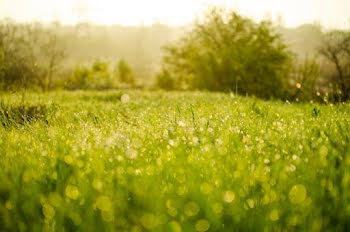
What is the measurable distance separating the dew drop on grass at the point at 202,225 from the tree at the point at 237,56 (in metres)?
16.6

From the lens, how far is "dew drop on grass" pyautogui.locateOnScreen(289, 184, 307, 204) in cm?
180

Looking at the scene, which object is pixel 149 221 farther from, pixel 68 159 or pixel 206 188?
pixel 68 159

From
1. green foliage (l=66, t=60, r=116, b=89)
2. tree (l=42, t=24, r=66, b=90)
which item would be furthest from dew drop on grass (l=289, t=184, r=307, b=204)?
green foliage (l=66, t=60, r=116, b=89)

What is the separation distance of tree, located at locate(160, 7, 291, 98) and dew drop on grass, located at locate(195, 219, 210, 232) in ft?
54.5

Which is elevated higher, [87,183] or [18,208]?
[87,183]

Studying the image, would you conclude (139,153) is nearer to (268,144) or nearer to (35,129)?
(268,144)

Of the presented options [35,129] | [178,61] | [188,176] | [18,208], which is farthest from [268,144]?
[178,61]

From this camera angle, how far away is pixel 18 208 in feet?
6.64

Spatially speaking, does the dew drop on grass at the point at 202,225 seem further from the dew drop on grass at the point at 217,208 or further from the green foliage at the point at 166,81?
the green foliage at the point at 166,81

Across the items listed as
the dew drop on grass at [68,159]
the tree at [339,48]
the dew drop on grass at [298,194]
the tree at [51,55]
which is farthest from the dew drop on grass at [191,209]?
the tree at [339,48]

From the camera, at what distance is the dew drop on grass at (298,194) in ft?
5.89

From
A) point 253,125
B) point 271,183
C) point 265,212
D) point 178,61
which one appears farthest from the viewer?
point 178,61

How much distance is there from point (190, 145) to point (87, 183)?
3.32ft

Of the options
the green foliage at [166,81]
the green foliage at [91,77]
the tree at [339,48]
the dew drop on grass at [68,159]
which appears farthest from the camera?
the green foliage at [91,77]
